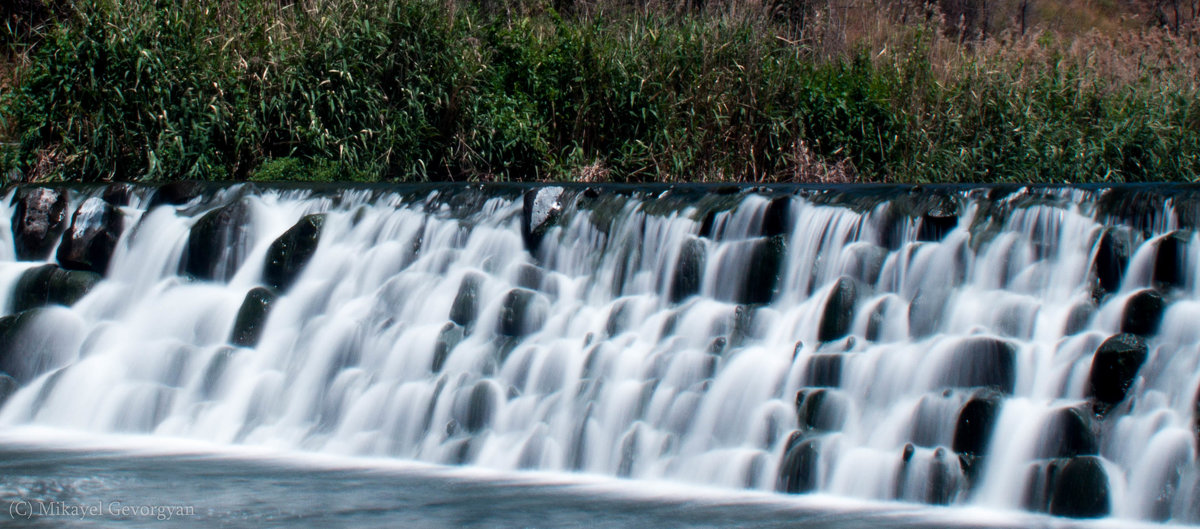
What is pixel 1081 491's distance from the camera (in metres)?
3.71

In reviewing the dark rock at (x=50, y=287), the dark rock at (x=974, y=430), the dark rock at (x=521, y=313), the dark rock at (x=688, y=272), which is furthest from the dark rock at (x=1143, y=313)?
the dark rock at (x=50, y=287)

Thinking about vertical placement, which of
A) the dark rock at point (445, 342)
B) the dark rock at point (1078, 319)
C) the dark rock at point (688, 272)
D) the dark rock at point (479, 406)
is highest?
the dark rock at point (688, 272)

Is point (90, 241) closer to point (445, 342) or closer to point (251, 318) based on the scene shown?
point (251, 318)

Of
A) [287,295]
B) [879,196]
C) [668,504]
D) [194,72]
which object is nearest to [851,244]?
[879,196]

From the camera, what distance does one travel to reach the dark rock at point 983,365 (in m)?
4.16

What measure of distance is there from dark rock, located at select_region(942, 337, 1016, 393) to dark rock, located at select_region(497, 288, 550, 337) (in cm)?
176

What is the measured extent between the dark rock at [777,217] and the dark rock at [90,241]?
3.51 metres

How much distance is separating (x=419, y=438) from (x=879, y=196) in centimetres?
220

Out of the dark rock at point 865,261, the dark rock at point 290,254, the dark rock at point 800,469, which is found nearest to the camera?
the dark rock at point 800,469

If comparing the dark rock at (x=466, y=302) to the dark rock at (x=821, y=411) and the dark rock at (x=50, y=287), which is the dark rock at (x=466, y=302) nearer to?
the dark rock at (x=821, y=411)

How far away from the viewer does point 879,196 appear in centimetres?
516

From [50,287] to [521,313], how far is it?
2677mm

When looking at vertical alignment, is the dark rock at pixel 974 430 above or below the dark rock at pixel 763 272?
below

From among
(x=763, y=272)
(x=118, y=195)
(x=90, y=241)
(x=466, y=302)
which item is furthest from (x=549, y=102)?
(x=763, y=272)
